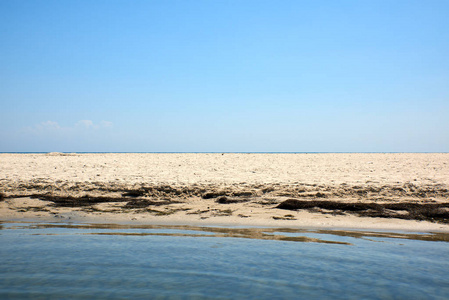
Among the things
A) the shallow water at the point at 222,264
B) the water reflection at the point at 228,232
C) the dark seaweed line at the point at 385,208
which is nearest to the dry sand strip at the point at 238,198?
the dark seaweed line at the point at 385,208

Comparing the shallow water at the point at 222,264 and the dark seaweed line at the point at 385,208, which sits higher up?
the dark seaweed line at the point at 385,208

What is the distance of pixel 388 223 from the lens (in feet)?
29.3

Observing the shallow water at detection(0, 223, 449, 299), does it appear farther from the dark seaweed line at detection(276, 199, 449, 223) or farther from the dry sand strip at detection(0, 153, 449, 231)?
the dark seaweed line at detection(276, 199, 449, 223)

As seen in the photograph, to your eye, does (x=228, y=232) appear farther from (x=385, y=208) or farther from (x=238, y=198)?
(x=385, y=208)

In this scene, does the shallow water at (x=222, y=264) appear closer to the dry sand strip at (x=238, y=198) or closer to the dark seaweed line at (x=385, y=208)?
the dry sand strip at (x=238, y=198)

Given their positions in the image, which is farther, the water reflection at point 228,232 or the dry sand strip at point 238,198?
the dry sand strip at point 238,198

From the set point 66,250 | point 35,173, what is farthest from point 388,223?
point 35,173

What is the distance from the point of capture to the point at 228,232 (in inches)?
324

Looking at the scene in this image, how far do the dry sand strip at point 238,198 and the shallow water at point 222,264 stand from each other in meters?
1.33

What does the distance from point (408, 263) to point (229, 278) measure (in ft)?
10.1

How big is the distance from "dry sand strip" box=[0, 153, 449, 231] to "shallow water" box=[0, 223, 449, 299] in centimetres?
133

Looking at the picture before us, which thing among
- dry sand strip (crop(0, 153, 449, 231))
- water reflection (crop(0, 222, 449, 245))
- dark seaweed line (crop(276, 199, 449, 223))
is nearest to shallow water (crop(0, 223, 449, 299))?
water reflection (crop(0, 222, 449, 245))

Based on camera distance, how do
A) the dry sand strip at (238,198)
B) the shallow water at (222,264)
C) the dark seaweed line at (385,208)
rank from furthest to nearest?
the dry sand strip at (238,198) → the dark seaweed line at (385,208) → the shallow water at (222,264)

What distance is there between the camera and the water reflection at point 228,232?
7.53 m
